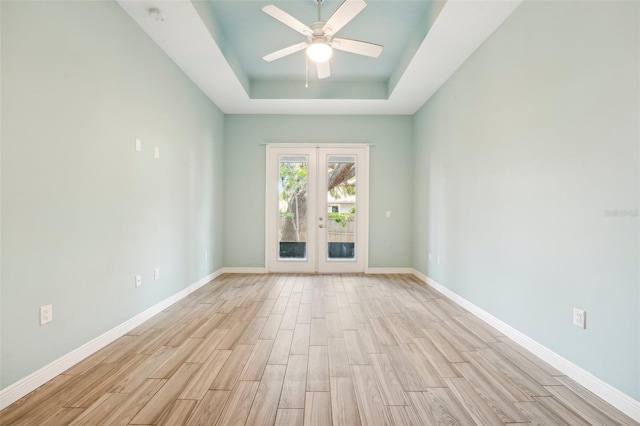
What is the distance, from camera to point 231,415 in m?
1.54

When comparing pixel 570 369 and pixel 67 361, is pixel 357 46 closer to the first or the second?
pixel 570 369

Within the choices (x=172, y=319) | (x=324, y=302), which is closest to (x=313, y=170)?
(x=324, y=302)

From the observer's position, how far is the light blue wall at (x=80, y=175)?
1663 millimetres

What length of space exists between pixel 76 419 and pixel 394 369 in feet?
5.95

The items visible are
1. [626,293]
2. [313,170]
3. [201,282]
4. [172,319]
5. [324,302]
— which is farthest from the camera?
[313,170]

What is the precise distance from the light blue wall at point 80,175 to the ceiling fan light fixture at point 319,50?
5.25 feet

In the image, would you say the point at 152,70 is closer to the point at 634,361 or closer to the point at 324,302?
the point at 324,302

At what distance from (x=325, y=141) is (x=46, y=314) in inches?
168

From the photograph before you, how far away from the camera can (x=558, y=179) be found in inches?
81.7

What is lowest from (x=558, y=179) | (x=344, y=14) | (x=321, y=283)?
(x=321, y=283)

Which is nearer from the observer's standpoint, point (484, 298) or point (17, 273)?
point (17, 273)

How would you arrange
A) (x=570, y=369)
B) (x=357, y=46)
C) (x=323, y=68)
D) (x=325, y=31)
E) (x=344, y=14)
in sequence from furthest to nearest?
(x=323, y=68), (x=357, y=46), (x=325, y=31), (x=344, y=14), (x=570, y=369)

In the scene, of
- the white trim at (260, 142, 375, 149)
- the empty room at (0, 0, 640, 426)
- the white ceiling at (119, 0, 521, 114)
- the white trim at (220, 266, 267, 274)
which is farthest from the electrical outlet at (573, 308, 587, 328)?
the white trim at (220, 266, 267, 274)

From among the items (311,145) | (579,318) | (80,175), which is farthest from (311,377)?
(311,145)
